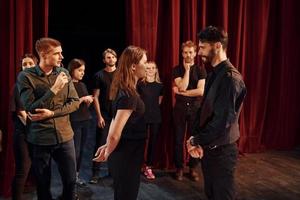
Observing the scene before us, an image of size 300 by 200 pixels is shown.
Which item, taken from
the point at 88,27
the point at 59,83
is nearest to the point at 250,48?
the point at 88,27

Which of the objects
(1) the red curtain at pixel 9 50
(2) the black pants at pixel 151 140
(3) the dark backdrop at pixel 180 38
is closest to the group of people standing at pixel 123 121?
(1) the red curtain at pixel 9 50

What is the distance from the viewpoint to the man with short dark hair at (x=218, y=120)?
2.46 metres

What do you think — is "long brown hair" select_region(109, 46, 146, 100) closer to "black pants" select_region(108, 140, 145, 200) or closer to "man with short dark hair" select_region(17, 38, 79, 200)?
"black pants" select_region(108, 140, 145, 200)

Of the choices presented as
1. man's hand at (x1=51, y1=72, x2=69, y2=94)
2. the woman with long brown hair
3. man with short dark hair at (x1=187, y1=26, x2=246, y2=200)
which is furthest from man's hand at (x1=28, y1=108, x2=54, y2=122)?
man with short dark hair at (x1=187, y1=26, x2=246, y2=200)

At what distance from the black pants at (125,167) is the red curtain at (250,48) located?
91.0 inches

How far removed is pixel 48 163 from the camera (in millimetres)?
2883

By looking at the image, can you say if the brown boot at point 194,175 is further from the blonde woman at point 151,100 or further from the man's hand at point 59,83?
the man's hand at point 59,83

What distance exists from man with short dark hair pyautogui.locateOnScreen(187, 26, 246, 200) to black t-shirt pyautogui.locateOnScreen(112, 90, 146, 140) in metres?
0.39

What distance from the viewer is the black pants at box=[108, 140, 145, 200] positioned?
238cm

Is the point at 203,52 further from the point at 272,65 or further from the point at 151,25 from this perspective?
the point at 272,65

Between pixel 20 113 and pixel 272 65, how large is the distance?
3677 mm

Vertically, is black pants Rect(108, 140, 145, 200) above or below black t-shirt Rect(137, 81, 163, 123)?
below

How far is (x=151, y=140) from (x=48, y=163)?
66.4 inches

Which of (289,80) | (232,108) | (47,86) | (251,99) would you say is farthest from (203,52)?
(289,80)
